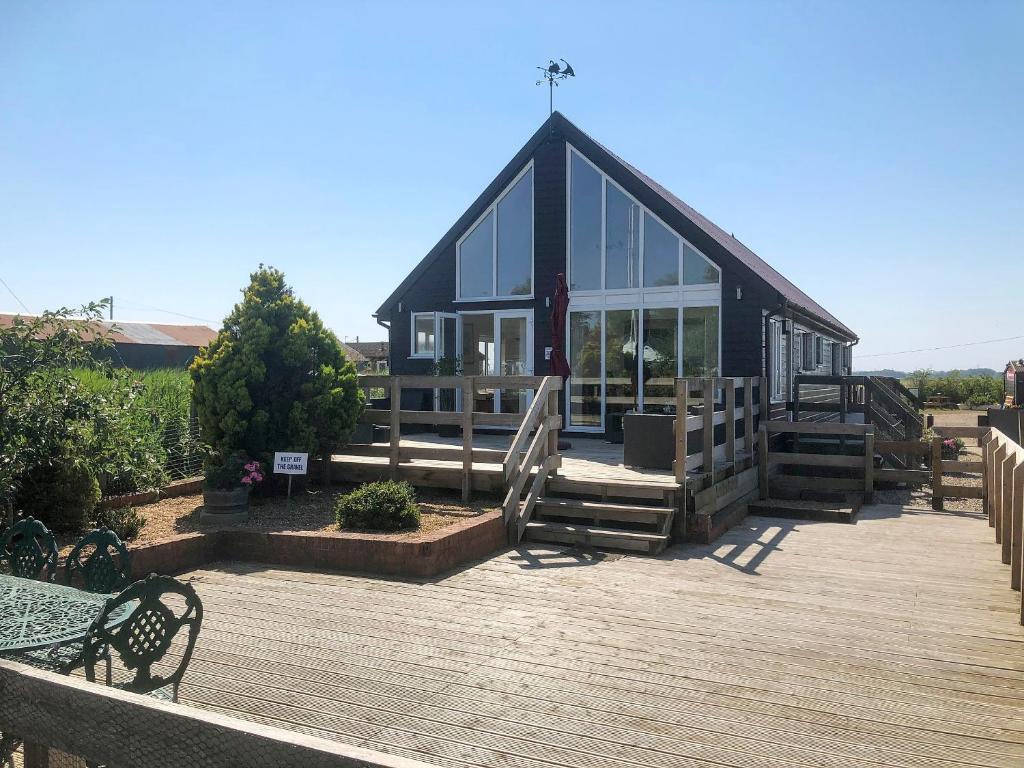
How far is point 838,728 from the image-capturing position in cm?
350

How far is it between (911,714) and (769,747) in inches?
33.4

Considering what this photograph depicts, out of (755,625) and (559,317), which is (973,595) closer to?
(755,625)

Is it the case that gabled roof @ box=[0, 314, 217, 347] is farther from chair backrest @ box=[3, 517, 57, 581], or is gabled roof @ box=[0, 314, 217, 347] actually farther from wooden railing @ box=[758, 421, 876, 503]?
chair backrest @ box=[3, 517, 57, 581]

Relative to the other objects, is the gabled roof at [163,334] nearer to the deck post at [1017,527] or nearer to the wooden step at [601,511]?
the wooden step at [601,511]

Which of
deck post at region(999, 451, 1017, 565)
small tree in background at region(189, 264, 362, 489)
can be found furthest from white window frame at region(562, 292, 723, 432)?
deck post at region(999, 451, 1017, 565)

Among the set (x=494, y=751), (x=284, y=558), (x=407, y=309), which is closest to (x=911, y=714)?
(x=494, y=751)

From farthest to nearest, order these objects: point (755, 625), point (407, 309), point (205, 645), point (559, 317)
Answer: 1. point (407, 309)
2. point (559, 317)
3. point (755, 625)
4. point (205, 645)

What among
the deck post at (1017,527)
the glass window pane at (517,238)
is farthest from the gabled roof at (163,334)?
the deck post at (1017,527)

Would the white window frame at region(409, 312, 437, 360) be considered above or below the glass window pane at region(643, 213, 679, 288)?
below

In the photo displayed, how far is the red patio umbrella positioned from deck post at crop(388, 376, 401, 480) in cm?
314

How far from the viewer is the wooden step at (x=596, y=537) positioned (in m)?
7.34

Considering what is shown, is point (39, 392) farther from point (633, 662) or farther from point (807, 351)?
point (807, 351)

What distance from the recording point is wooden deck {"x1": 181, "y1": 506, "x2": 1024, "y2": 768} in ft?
11.1

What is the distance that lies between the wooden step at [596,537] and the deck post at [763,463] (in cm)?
373
